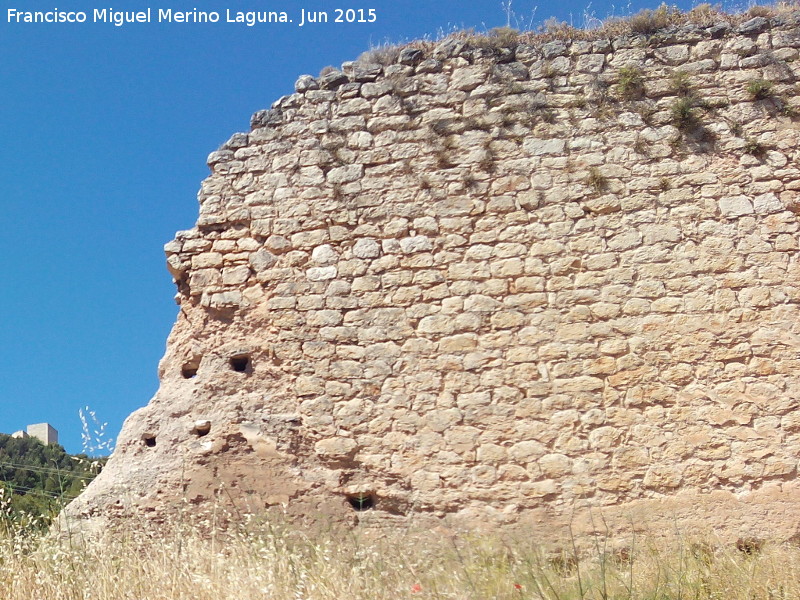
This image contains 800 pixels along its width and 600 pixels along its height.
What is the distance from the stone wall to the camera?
5711 millimetres

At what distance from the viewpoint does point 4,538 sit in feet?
17.8

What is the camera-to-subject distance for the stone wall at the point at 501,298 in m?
5.71

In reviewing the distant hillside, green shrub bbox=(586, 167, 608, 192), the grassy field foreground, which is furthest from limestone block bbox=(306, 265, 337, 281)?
the distant hillside

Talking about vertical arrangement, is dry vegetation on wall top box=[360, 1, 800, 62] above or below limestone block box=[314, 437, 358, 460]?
above

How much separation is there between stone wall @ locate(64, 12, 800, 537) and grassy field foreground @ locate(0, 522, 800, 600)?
0.21 metres

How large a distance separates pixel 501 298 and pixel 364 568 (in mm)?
Answer: 2111

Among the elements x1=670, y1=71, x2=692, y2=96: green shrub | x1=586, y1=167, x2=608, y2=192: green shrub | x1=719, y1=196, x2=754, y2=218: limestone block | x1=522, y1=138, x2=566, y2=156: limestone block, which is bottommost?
x1=719, y1=196, x2=754, y2=218: limestone block

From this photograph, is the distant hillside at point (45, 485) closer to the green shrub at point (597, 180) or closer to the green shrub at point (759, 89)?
the green shrub at point (597, 180)

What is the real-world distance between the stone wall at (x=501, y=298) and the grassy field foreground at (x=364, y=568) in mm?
215

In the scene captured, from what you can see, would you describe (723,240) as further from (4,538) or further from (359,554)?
(4,538)

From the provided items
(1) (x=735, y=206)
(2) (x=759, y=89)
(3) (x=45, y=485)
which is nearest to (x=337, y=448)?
(3) (x=45, y=485)

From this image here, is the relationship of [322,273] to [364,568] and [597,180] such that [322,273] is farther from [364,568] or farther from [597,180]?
[364,568]

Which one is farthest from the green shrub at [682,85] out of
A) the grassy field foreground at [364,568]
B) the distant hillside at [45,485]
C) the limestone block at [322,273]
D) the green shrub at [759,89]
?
the distant hillside at [45,485]

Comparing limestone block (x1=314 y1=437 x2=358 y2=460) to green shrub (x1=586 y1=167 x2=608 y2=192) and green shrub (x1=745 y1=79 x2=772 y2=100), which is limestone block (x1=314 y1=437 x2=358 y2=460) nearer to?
green shrub (x1=586 y1=167 x2=608 y2=192)
